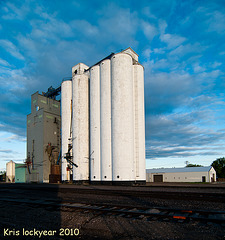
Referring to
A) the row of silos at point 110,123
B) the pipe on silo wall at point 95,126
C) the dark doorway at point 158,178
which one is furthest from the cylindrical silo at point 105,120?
the dark doorway at point 158,178

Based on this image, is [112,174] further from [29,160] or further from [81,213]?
[29,160]

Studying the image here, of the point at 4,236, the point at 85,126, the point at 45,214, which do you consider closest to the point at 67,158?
the point at 85,126

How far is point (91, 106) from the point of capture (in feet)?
124

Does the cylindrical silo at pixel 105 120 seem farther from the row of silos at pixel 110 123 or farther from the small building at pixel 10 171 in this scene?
the small building at pixel 10 171

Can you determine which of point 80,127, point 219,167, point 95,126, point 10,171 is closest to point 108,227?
point 95,126

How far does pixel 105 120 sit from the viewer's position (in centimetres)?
3500

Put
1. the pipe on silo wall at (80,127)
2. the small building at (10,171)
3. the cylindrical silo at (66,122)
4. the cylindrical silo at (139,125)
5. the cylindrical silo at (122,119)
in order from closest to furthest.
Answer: the cylindrical silo at (122,119), the cylindrical silo at (139,125), the pipe on silo wall at (80,127), the cylindrical silo at (66,122), the small building at (10,171)

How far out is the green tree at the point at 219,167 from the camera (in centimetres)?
9244

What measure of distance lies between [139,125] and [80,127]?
1054 centimetres

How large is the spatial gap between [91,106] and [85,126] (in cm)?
399

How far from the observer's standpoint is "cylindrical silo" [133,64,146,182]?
1352 inches

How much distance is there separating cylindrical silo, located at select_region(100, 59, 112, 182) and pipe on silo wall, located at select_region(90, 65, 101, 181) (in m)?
1.08

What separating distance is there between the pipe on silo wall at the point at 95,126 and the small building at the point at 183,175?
83.8 ft

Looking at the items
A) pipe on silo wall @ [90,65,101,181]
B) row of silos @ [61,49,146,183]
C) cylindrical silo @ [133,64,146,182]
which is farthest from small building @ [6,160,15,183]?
cylindrical silo @ [133,64,146,182]
